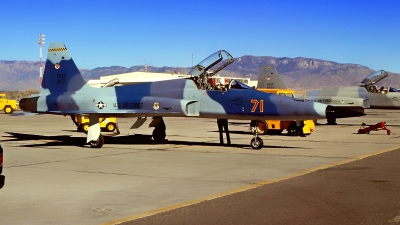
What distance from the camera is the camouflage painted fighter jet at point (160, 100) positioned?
56.1ft

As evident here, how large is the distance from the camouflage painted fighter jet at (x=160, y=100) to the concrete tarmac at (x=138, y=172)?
1.14 m

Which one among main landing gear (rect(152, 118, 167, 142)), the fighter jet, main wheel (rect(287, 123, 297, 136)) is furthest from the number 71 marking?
the fighter jet

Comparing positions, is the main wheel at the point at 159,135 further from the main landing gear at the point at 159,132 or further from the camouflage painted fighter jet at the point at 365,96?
the camouflage painted fighter jet at the point at 365,96

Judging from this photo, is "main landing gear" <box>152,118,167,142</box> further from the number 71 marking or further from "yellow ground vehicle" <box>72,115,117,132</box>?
"yellow ground vehicle" <box>72,115,117,132</box>

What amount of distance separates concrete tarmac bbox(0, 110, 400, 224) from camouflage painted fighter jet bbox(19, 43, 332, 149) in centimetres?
114

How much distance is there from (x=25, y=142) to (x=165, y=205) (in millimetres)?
12831

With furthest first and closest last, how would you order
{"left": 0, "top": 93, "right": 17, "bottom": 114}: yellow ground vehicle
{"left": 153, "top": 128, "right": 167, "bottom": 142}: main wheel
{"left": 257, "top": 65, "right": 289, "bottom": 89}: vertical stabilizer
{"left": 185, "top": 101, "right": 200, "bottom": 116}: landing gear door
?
{"left": 0, "top": 93, "right": 17, "bottom": 114}: yellow ground vehicle
{"left": 257, "top": 65, "right": 289, "bottom": 89}: vertical stabilizer
{"left": 153, "top": 128, "right": 167, "bottom": 142}: main wheel
{"left": 185, "top": 101, "right": 200, "bottom": 116}: landing gear door

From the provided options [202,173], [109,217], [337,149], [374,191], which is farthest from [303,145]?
[109,217]

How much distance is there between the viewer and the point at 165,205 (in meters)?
8.53

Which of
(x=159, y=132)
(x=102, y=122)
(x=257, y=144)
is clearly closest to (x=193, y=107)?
(x=257, y=144)

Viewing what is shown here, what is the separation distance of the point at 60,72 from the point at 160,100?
14.8 ft

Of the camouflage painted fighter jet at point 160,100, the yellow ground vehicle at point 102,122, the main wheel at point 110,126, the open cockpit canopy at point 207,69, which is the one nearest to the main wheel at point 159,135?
the camouflage painted fighter jet at point 160,100

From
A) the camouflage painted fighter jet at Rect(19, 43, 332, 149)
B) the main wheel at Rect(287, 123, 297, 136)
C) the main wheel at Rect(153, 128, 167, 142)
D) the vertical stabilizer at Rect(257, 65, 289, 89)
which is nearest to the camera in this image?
the camouflage painted fighter jet at Rect(19, 43, 332, 149)

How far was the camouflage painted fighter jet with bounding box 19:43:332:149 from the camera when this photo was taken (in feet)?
56.1
